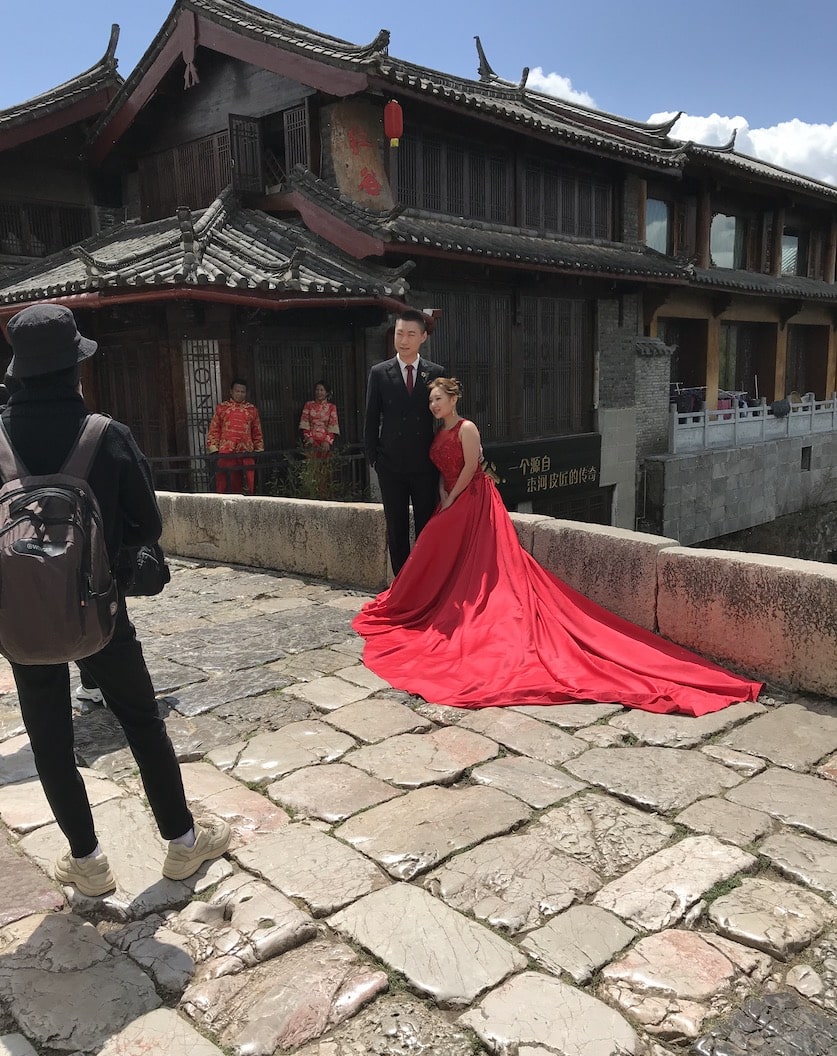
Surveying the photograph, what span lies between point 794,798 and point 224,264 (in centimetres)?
851

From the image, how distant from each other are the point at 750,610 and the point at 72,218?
13.0 metres

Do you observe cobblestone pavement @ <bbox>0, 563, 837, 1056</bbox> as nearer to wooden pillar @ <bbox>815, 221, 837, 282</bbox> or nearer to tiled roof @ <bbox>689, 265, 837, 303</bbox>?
tiled roof @ <bbox>689, 265, 837, 303</bbox>

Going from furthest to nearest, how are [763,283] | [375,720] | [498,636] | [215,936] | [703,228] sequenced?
[763,283], [703,228], [498,636], [375,720], [215,936]

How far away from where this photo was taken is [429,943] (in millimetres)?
2457

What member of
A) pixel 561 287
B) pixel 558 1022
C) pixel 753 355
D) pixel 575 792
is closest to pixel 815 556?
pixel 753 355

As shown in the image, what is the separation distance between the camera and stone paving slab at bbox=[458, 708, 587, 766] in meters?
3.69

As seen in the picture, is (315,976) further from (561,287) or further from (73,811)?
(561,287)

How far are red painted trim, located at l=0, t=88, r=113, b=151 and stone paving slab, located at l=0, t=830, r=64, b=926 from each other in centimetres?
1224

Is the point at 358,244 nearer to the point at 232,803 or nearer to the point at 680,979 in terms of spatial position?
the point at 232,803

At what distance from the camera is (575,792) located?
10.9 feet

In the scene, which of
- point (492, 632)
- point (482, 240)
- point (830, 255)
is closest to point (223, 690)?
point (492, 632)

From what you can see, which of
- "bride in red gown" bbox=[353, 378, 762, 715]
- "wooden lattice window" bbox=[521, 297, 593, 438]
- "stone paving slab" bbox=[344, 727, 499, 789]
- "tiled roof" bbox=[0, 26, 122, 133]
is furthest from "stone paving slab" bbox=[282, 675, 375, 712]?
"tiled roof" bbox=[0, 26, 122, 133]

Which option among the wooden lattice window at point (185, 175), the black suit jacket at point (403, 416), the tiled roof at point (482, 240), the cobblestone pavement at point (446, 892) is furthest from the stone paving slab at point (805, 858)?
the wooden lattice window at point (185, 175)

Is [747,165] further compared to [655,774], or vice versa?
[747,165]
